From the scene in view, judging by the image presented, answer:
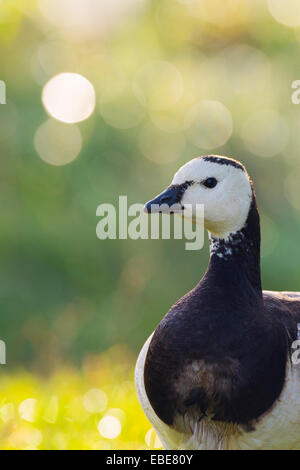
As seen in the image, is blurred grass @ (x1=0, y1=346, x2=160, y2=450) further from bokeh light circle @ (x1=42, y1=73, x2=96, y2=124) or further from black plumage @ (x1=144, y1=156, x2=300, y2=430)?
bokeh light circle @ (x1=42, y1=73, x2=96, y2=124)

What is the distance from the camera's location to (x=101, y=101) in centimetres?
810

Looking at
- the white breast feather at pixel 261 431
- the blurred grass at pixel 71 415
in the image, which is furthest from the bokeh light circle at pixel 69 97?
the white breast feather at pixel 261 431

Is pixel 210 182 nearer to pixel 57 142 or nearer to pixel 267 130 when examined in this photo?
pixel 57 142

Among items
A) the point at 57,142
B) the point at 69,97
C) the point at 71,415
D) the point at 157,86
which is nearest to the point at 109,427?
the point at 71,415

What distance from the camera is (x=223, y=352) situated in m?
2.57

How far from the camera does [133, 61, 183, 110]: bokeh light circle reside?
809cm

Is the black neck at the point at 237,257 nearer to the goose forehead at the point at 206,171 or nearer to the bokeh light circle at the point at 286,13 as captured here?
the goose forehead at the point at 206,171

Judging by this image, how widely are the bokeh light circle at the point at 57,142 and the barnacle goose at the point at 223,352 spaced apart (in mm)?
5276

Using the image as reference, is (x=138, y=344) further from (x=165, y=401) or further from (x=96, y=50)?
(x=165, y=401)

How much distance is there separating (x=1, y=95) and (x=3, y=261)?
200cm

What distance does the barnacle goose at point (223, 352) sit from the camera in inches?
101

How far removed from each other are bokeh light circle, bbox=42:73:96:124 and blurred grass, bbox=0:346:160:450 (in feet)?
12.4

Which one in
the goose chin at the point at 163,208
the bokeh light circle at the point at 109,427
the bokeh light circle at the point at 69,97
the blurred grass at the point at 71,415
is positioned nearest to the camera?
the goose chin at the point at 163,208

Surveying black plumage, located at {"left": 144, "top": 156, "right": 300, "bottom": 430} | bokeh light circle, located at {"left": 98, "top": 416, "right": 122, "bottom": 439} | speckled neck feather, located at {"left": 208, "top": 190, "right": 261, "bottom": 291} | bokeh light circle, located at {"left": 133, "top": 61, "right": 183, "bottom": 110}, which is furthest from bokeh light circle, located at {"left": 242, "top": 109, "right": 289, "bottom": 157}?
black plumage, located at {"left": 144, "top": 156, "right": 300, "bottom": 430}
